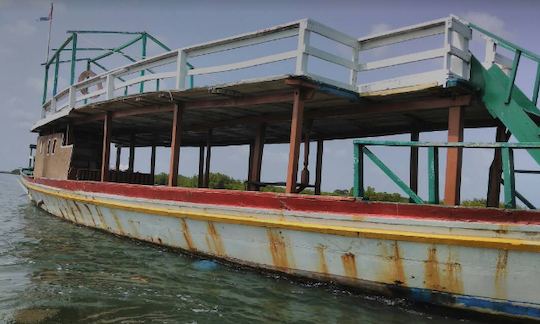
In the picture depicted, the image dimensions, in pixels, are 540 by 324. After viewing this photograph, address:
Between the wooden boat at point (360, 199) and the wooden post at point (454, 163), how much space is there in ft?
0.05

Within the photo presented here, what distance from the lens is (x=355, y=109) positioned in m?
7.95

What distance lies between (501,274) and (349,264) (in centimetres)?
171

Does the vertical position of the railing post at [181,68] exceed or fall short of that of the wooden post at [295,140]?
it exceeds it

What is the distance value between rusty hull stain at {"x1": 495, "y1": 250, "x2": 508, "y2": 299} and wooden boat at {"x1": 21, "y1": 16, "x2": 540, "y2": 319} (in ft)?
0.04

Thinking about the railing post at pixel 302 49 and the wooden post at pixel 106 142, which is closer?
the railing post at pixel 302 49

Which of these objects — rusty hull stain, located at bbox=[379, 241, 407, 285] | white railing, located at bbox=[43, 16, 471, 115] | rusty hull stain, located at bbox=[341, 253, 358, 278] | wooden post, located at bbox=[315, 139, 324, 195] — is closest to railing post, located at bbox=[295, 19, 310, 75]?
white railing, located at bbox=[43, 16, 471, 115]

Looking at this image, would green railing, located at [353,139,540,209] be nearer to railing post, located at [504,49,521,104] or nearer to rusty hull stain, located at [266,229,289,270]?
railing post, located at [504,49,521,104]

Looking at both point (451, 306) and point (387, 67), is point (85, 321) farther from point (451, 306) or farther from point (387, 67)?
point (387, 67)

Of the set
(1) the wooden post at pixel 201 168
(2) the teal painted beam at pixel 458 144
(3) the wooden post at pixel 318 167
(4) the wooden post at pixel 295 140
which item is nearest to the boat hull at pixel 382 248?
(4) the wooden post at pixel 295 140

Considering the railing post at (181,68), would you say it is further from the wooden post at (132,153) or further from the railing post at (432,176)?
the wooden post at (132,153)

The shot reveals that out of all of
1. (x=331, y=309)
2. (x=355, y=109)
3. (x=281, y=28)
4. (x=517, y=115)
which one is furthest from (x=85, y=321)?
(x=517, y=115)

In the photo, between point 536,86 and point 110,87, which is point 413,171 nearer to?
point 536,86

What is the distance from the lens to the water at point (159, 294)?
5.10 metres

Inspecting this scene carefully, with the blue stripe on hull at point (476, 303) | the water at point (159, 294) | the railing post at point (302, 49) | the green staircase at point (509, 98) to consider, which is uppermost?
the railing post at point (302, 49)
